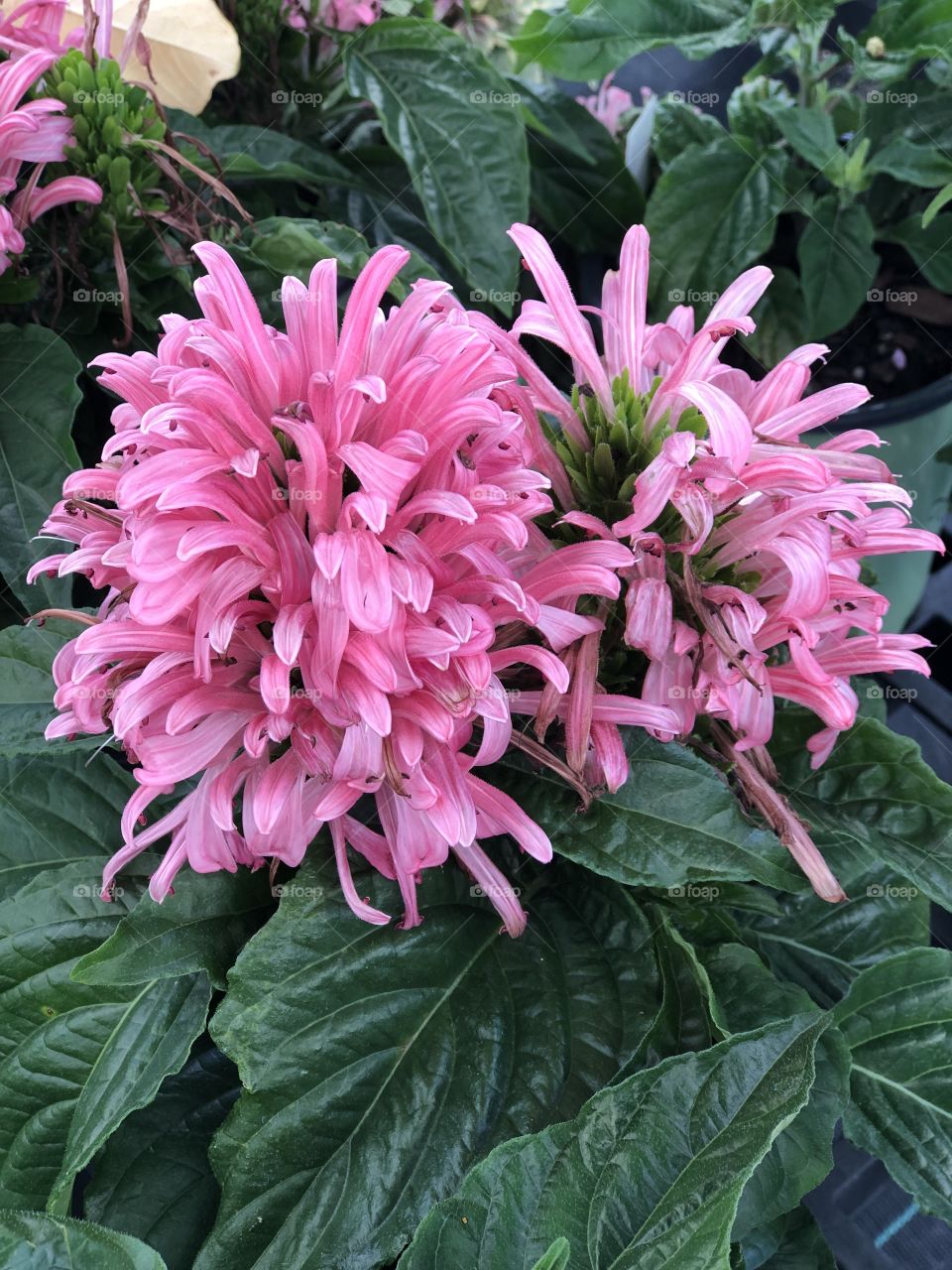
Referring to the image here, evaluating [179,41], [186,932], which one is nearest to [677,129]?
[179,41]

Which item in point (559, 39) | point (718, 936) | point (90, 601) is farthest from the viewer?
point (559, 39)

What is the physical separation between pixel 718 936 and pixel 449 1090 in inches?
4.2

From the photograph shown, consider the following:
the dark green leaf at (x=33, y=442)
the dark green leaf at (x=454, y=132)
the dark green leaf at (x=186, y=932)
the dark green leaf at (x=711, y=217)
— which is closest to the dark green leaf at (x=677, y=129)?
the dark green leaf at (x=711, y=217)

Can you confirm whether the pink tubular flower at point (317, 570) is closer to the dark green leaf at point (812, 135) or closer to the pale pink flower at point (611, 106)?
the dark green leaf at point (812, 135)

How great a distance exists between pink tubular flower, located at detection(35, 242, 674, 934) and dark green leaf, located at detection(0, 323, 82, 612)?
0.35ft

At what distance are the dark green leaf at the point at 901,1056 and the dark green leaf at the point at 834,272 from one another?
339mm

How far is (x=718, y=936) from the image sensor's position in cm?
38

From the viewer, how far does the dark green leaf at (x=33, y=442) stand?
16.3 inches

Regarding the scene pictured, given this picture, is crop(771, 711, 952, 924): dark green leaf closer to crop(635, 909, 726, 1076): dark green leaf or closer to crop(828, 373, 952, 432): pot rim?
crop(635, 909, 726, 1076): dark green leaf

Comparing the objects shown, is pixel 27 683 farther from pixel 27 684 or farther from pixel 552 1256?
pixel 552 1256

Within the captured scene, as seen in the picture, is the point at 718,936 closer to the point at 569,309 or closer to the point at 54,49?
the point at 569,309

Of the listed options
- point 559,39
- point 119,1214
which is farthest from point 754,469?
point 559,39

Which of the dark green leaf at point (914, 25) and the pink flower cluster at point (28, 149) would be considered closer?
the pink flower cluster at point (28, 149)

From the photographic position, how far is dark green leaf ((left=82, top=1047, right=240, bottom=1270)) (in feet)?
1.11
